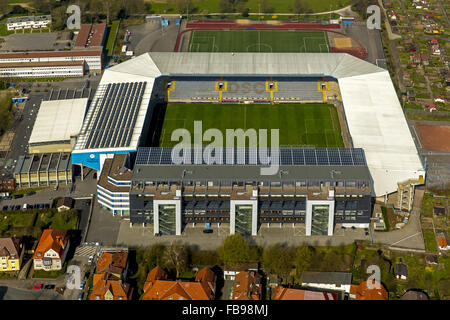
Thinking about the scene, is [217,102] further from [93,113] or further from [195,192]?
[195,192]

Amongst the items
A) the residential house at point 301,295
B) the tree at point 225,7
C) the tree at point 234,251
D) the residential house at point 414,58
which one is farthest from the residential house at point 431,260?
the tree at point 225,7

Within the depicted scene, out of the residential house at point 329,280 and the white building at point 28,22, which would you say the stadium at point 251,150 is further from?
the white building at point 28,22

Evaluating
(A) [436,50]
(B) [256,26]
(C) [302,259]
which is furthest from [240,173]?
(A) [436,50]

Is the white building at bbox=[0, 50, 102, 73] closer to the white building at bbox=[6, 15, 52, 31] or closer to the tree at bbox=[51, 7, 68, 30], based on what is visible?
the tree at bbox=[51, 7, 68, 30]

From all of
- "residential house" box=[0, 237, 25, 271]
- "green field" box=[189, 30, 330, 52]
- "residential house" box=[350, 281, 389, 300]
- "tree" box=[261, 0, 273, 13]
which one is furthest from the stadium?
"tree" box=[261, 0, 273, 13]

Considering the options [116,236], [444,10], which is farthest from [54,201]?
[444,10]

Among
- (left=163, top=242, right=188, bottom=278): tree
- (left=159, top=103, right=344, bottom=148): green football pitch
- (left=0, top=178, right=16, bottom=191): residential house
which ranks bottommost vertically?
(left=159, top=103, right=344, bottom=148): green football pitch
